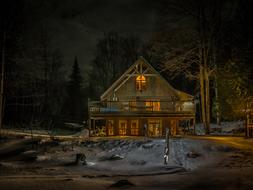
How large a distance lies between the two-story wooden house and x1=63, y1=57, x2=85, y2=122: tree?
28.1 metres

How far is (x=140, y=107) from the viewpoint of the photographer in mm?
38875

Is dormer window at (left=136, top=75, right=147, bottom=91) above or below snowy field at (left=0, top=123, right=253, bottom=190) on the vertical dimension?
above

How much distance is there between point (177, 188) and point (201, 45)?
74.0 ft

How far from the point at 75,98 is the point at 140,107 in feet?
122

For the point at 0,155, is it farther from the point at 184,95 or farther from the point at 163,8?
the point at 184,95

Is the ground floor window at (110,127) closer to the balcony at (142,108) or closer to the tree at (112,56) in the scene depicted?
the balcony at (142,108)

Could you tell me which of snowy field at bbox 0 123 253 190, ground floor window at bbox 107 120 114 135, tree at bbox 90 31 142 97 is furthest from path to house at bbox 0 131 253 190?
tree at bbox 90 31 142 97

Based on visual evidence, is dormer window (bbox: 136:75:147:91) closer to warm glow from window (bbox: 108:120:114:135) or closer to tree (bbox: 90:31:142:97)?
warm glow from window (bbox: 108:120:114:135)

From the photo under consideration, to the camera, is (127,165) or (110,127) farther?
(110,127)

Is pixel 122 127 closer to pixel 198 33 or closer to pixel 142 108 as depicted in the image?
pixel 142 108

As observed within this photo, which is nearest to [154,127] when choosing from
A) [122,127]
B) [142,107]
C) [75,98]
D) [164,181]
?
[122,127]

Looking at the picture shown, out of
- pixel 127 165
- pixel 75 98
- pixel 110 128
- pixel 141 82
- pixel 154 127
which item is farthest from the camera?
pixel 75 98

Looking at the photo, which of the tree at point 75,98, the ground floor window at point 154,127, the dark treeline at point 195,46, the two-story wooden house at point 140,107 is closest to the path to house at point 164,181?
the dark treeline at point 195,46

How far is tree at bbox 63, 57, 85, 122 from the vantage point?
241ft
